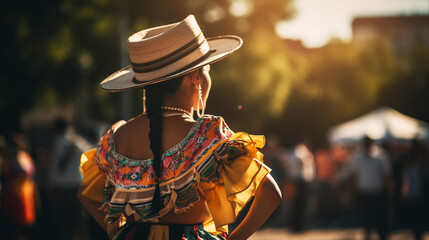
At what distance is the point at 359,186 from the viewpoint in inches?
395

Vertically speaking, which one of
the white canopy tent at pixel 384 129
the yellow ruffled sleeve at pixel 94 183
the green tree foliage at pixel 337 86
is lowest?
the green tree foliage at pixel 337 86

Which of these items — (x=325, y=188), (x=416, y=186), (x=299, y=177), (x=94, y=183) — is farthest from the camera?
(x=325, y=188)

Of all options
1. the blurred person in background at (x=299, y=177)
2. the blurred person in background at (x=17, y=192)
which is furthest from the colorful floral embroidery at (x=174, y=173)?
the blurred person in background at (x=299, y=177)

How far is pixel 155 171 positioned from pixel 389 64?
172 ft

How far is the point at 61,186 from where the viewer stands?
905cm

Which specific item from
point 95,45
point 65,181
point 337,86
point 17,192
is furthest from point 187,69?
point 337,86

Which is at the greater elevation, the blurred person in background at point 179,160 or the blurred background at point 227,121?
the blurred person in background at point 179,160

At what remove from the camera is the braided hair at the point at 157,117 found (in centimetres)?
267

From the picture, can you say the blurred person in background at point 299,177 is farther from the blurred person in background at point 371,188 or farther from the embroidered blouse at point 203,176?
the embroidered blouse at point 203,176

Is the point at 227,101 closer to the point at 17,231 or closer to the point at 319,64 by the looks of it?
the point at 17,231

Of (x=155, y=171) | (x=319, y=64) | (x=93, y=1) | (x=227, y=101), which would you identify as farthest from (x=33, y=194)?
(x=319, y=64)

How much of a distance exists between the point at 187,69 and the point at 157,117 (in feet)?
0.79

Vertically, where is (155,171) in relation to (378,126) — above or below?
above

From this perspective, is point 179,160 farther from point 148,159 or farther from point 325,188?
point 325,188
